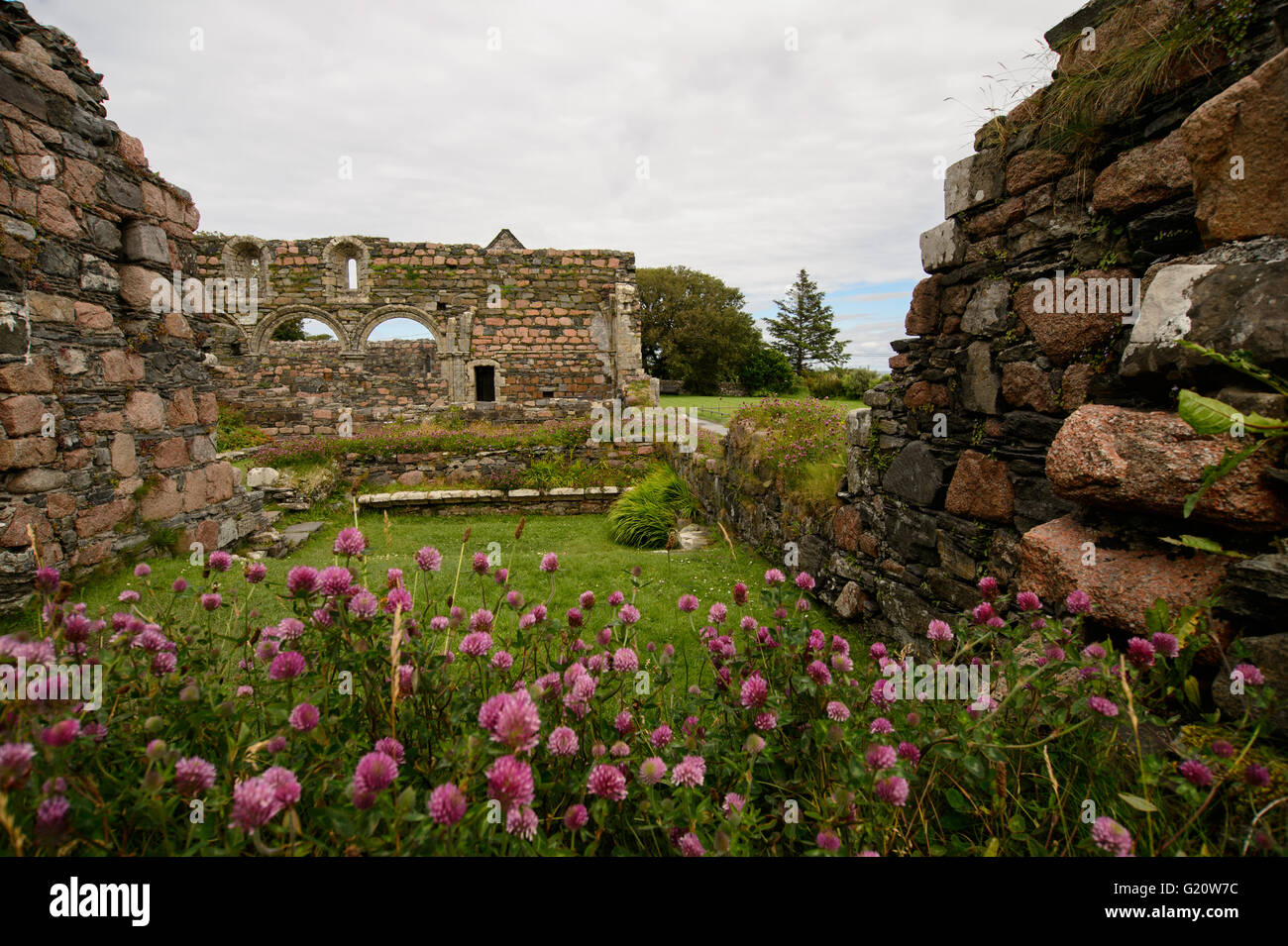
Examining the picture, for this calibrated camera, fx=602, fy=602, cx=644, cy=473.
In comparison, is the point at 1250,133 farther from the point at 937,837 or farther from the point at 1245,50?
the point at 937,837

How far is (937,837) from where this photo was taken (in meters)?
1.67

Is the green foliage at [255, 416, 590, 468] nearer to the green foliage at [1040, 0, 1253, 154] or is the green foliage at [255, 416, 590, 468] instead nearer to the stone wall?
the stone wall

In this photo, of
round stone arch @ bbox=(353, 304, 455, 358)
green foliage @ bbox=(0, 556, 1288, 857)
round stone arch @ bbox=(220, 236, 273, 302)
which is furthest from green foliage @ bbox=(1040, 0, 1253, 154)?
round stone arch @ bbox=(220, 236, 273, 302)

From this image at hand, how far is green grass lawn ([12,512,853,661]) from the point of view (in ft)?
13.7

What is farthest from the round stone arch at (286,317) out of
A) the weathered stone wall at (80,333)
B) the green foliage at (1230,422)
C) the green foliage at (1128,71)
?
the green foliage at (1230,422)

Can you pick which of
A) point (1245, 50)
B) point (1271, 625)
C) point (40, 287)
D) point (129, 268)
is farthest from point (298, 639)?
point (129, 268)

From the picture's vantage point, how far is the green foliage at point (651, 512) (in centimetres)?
762

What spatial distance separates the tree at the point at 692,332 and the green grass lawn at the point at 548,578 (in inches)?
1306

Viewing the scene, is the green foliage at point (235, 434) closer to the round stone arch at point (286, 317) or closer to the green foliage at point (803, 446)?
the round stone arch at point (286, 317)

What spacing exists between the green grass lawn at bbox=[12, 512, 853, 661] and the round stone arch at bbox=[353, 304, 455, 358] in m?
8.91

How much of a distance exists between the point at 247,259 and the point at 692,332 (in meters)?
29.4

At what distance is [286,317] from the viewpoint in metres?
16.4

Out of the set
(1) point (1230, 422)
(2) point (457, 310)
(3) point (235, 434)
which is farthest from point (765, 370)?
(1) point (1230, 422)
